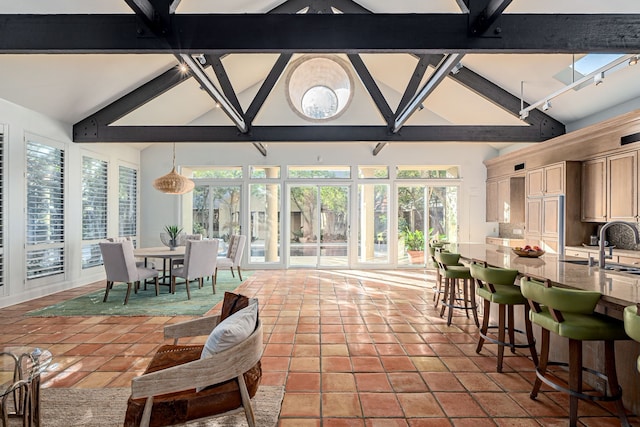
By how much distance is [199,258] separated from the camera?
541cm

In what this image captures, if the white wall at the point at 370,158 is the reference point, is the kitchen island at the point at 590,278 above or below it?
below

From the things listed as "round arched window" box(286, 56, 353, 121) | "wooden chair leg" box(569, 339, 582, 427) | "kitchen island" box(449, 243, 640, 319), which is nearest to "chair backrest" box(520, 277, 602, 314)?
"kitchen island" box(449, 243, 640, 319)

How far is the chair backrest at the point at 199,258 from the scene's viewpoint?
17.3 feet

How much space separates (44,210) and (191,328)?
4.89 m

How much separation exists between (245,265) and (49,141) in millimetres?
4528

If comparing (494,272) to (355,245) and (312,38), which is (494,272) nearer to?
(312,38)

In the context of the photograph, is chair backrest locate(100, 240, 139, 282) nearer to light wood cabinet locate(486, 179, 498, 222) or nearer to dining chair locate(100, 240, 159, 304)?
dining chair locate(100, 240, 159, 304)

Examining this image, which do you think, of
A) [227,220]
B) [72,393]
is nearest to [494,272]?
[72,393]

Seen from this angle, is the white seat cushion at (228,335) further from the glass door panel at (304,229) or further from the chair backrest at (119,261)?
the glass door panel at (304,229)

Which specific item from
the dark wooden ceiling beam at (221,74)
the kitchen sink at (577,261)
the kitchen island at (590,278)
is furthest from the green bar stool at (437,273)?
the dark wooden ceiling beam at (221,74)

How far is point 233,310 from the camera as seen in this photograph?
7.26 feet

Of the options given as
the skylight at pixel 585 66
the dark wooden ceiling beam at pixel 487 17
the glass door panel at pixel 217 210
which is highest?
the skylight at pixel 585 66

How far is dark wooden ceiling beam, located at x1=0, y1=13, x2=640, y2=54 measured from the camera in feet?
8.95

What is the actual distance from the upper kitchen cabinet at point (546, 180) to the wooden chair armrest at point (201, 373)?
5763 millimetres
